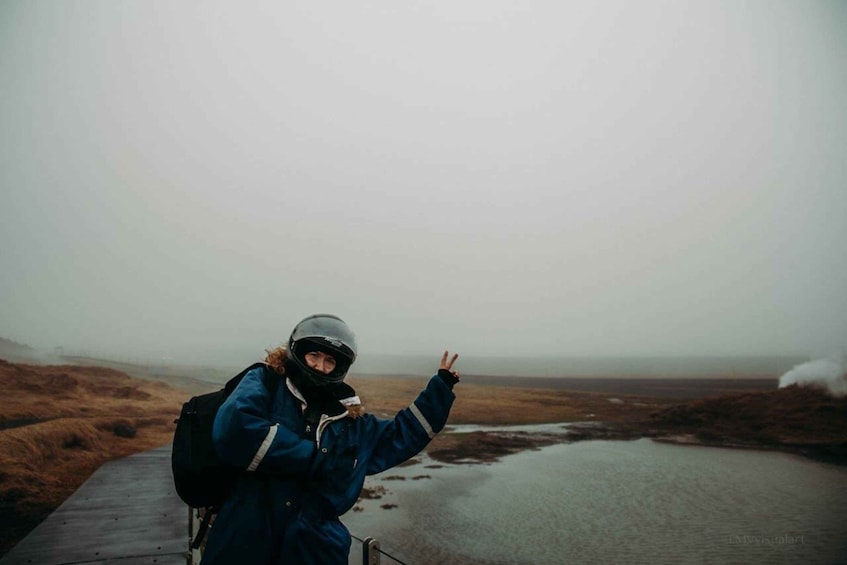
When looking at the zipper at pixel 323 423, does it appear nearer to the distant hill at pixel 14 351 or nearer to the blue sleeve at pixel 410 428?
the blue sleeve at pixel 410 428

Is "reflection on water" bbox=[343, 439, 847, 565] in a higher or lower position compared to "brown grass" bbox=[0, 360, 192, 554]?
lower

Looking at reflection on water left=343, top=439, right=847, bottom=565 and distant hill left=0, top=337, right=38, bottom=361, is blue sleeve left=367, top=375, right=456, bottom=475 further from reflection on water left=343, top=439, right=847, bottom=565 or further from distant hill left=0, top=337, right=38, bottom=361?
distant hill left=0, top=337, right=38, bottom=361

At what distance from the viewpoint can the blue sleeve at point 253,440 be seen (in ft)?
8.83

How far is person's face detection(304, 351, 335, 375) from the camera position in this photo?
3.38 metres

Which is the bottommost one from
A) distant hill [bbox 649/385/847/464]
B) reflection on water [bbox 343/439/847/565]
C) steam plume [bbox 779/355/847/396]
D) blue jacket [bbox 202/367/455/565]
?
reflection on water [bbox 343/439/847/565]

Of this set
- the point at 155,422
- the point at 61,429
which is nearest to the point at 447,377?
the point at 61,429

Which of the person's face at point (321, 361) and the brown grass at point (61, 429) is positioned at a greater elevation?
the person's face at point (321, 361)

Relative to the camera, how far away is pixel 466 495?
20.1 meters

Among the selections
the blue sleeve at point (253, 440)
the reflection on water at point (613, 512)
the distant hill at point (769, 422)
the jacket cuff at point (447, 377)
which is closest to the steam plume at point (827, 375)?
the distant hill at point (769, 422)

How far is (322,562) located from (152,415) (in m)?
35.5

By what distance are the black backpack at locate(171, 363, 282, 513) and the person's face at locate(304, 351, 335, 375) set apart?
2.17 feet

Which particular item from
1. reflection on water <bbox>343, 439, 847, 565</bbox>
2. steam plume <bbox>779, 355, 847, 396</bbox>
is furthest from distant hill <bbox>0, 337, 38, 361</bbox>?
steam plume <bbox>779, 355, 847, 396</bbox>

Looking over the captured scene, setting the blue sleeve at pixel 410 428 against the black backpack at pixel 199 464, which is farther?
the blue sleeve at pixel 410 428

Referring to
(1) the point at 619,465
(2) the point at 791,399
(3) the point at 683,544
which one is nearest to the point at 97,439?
(3) the point at 683,544
